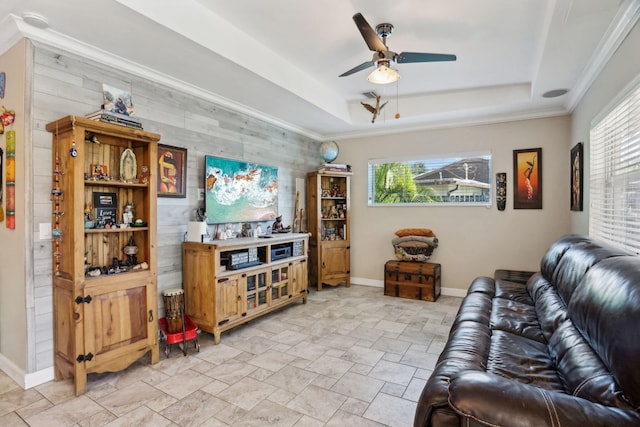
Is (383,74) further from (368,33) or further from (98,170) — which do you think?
(98,170)

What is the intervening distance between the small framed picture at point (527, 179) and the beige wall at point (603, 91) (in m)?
0.45

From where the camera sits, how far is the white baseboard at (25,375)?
2.40 metres

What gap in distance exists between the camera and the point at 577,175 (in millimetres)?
3697

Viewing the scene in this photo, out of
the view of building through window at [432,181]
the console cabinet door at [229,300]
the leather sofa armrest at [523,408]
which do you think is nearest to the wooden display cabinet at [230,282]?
the console cabinet door at [229,300]

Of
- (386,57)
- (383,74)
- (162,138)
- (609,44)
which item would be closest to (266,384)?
(162,138)

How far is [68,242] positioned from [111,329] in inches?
28.4

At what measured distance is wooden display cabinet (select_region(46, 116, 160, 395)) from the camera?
2342 millimetres

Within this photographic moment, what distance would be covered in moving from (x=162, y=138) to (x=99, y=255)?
1.23m

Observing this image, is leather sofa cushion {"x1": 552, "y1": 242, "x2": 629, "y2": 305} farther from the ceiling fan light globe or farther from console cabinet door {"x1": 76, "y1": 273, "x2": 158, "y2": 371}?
console cabinet door {"x1": 76, "y1": 273, "x2": 158, "y2": 371}

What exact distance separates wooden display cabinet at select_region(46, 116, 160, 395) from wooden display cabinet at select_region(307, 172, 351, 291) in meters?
2.76

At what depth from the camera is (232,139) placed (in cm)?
405

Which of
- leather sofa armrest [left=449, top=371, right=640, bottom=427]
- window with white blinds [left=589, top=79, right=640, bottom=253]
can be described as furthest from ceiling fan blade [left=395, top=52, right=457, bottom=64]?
leather sofa armrest [left=449, top=371, right=640, bottom=427]

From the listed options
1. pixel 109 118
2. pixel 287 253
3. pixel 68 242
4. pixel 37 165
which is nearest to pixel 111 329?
pixel 68 242

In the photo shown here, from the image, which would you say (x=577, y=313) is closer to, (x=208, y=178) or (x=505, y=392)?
(x=505, y=392)
